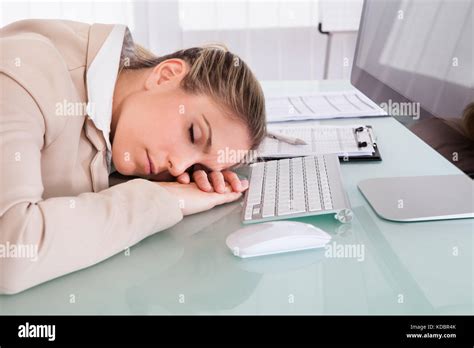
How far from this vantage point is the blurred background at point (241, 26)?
116 inches

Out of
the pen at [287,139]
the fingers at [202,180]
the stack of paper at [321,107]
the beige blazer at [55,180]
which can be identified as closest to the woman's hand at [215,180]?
the fingers at [202,180]

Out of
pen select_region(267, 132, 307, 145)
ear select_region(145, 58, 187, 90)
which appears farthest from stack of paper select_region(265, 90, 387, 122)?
ear select_region(145, 58, 187, 90)

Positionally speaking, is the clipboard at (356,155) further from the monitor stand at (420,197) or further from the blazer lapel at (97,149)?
the blazer lapel at (97,149)

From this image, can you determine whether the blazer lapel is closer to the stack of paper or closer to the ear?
the ear

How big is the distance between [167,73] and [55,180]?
0.28 metres

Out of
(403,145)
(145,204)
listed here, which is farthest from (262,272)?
Result: (403,145)

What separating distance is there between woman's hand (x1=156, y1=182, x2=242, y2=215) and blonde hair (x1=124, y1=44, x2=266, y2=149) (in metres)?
0.14

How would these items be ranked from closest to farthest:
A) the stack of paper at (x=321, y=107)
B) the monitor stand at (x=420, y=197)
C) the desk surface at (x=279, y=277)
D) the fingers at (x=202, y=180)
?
1. the desk surface at (x=279, y=277)
2. the monitor stand at (x=420, y=197)
3. the fingers at (x=202, y=180)
4. the stack of paper at (x=321, y=107)

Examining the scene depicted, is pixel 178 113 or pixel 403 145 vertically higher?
pixel 178 113

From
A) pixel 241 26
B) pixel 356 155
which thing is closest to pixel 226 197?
pixel 356 155

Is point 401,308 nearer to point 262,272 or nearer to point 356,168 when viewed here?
point 262,272

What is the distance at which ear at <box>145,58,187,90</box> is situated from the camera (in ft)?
3.18

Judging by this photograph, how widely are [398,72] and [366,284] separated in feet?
1.60
